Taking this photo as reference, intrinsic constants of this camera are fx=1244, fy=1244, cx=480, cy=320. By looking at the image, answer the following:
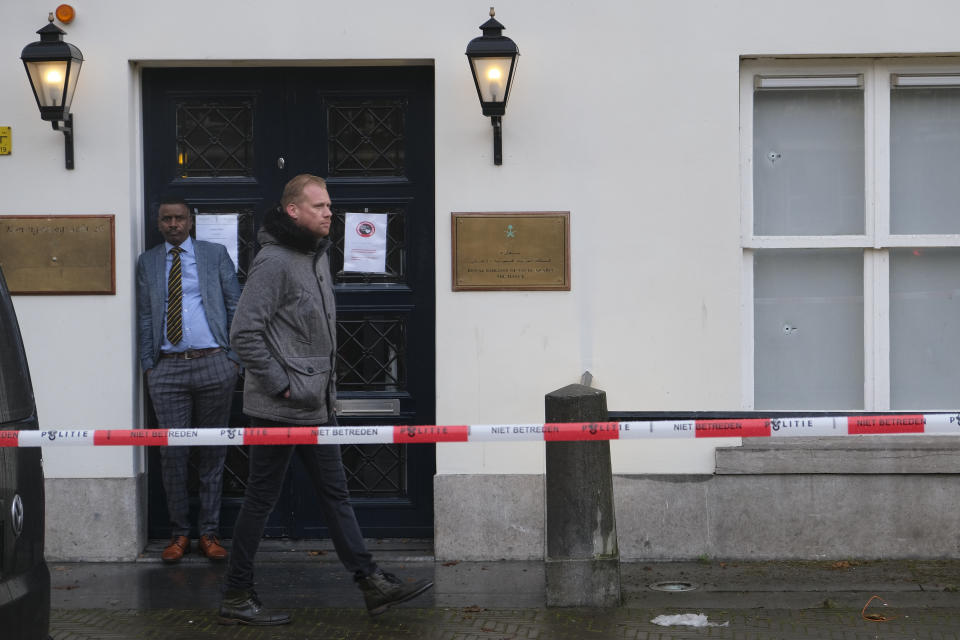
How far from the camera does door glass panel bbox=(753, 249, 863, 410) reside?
731 cm

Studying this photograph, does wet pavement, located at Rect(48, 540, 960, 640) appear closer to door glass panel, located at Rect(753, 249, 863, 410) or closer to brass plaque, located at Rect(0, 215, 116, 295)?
door glass panel, located at Rect(753, 249, 863, 410)

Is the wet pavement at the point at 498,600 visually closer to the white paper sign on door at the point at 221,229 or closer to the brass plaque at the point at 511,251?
the brass plaque at the point at 511,251

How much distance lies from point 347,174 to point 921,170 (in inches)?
133

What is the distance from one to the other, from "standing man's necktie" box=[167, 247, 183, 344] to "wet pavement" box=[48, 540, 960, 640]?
1.33 metres

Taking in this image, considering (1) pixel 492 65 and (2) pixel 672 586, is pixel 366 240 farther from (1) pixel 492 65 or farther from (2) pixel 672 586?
(2) pixel 672 586

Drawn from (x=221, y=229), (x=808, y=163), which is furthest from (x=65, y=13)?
(x=808, y=163)

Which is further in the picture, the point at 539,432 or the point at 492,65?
the point at 492,65

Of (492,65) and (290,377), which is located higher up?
(492,65)

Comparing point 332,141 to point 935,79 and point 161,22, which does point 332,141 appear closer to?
point 161,22

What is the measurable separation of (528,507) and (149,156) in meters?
3.06

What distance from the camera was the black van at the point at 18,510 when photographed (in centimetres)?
406

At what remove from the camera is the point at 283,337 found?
5.73 m

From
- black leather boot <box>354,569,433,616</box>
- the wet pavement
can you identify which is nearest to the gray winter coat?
black leather boot <box>354,569,433,616</box>

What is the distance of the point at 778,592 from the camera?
6.39 meters
